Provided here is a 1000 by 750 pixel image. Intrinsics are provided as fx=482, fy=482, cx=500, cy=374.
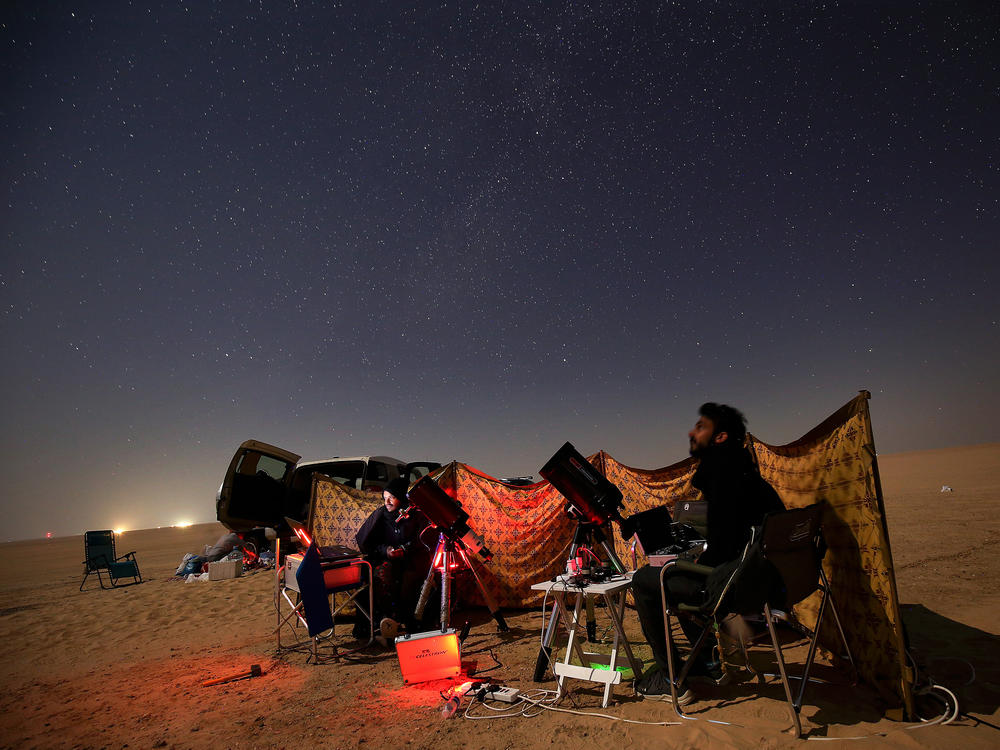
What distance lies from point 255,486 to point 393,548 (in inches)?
121

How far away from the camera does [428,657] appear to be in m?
4.35

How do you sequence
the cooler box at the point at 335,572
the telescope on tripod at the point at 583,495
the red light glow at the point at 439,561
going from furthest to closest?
the red light glow at the point at 439,561
the cooler box at the point at 335,572
the telescope on tripod at the point at 583,495

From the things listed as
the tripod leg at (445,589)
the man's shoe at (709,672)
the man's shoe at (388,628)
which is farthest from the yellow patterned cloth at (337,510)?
the man's shoe at (709,672)

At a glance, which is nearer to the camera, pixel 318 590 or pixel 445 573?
pixel 318 590

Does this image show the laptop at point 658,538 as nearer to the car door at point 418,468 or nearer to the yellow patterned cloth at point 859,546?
the yellow patterned cloth at point 859,546

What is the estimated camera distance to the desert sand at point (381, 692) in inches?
116

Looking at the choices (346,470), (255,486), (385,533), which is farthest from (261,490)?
(385,533)

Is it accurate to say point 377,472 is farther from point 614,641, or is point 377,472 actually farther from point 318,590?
point 614,641

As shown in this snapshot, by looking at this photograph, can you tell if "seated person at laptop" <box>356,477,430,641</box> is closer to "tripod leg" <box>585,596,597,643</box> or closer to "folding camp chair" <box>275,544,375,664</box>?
"folding camp chair" <box>275,544,375,664</box>

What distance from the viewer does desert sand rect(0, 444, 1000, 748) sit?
295 centimetres

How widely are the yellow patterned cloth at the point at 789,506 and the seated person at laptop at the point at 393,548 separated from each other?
120cm

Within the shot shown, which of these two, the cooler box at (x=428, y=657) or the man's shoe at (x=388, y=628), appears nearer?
the cooler box at (x=428, y=657)

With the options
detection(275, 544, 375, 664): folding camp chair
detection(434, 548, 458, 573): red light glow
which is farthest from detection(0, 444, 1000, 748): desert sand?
detection(434, 548, 458, 573): red light glow

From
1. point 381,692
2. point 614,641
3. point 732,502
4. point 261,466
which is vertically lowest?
point 381,692
